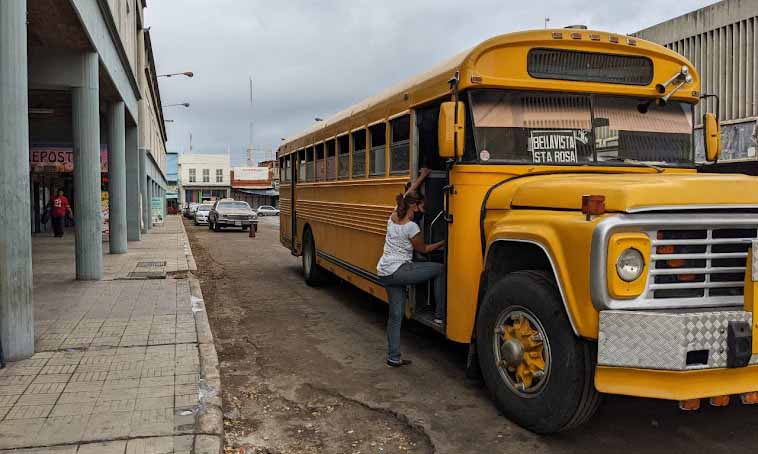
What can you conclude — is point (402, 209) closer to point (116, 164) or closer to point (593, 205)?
point (593, 205)

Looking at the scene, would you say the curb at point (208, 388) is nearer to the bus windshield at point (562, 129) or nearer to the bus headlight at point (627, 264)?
the bus headlight at point (627, 264)

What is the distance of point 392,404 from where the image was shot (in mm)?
5102

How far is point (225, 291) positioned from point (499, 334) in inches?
289

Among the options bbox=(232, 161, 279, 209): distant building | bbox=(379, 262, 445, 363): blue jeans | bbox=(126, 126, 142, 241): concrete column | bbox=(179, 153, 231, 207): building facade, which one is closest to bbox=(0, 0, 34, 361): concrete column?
bbox=(379, 262, 445, 363): blue jeans

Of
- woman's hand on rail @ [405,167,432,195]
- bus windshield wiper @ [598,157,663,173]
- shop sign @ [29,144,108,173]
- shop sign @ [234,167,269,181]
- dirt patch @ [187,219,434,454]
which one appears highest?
shop sign @ [234,167,269,181]

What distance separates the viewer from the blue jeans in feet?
19.0

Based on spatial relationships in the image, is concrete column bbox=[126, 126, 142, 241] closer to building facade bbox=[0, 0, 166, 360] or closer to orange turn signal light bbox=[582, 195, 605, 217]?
building facade bbox=[0, 0, 166, 360]

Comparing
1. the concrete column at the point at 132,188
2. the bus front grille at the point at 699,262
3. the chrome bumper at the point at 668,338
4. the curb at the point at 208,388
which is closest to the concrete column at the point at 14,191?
the curb at the point at 208,388

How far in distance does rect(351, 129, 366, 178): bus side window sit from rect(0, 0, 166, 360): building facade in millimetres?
3672

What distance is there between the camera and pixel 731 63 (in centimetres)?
1350

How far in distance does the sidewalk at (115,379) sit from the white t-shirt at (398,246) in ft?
6.03

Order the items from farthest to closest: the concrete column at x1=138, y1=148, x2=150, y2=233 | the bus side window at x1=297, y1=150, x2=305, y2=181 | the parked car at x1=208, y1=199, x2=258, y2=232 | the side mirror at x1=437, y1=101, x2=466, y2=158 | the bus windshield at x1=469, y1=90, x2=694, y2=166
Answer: the parked car at x1=208, y1=199, x2=258, y2=232, the concrete column at x1=138, y1=148, x2=150, y2=233, the bus side window at x1=297, y1=150, x2=305, y2=181, the bus windshield at x1=469, y1=90, x2=694, y2=166, the side mirror at x1=437, y1=101, x2=466, y2=158

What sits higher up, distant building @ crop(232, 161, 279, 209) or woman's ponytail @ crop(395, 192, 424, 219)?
distant building @ crop(232, 161, 279, 209)

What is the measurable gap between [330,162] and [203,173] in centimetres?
8036
